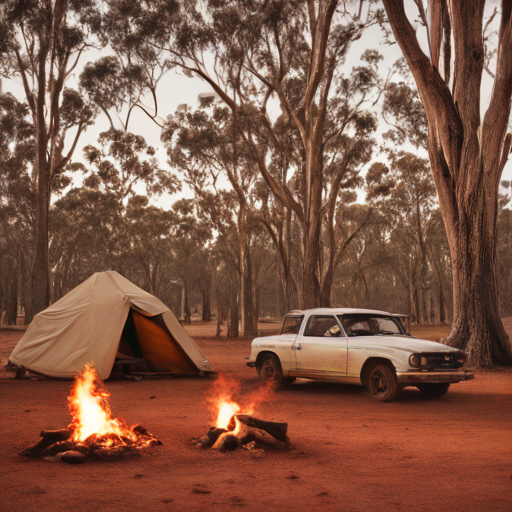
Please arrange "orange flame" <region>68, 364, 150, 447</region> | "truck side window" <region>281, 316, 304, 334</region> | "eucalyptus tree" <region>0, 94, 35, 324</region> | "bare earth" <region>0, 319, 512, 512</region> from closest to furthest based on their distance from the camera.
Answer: "bare earth" <region>0, 319, 512, 512</region> < "orange flame" <region>68, 364, 150, 447</region> < "truck side window" <region>281, 316, 304, 334</region> < "eucalyptus tree" <region>0, 94, 35, 324</region>

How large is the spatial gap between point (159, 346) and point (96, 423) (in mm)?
8731

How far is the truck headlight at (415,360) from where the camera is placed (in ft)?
30.7

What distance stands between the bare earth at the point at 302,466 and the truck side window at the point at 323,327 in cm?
148

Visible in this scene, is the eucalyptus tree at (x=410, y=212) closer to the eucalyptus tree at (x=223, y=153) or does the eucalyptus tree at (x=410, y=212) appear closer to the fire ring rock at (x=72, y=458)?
the eucalyptus tree at (x=223, y=153)

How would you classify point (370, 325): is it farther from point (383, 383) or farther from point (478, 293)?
point (478, 293)

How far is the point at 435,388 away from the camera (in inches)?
413

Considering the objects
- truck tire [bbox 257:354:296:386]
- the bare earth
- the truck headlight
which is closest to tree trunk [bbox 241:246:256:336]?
truck tire [bbox 257:354:296:386]

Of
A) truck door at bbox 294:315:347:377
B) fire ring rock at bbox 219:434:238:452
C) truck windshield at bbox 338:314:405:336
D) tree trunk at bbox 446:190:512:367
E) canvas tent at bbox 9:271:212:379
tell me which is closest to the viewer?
fire ring rock at bbox 219:434:238:452

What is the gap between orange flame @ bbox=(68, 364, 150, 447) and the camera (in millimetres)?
5840

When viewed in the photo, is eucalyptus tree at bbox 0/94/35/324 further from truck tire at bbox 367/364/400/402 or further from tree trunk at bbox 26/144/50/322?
truck tire at bbox 367/364/400/402

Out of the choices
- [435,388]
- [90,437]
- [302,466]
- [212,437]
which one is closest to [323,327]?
[435,388]

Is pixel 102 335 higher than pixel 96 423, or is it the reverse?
pixel 102 335

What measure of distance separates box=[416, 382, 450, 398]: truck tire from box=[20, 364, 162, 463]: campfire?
231 inches

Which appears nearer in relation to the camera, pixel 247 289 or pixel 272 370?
pixel 272 370
